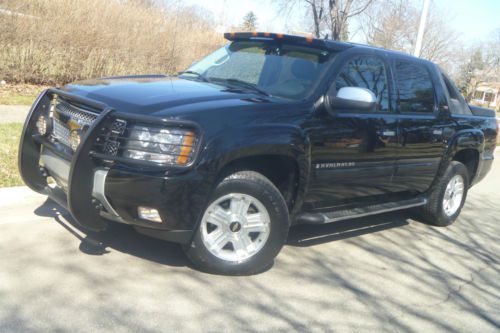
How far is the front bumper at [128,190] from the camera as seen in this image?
12.0 feet

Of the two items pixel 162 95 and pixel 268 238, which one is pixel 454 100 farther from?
pixel 162 95

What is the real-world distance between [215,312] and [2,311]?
1.34 m

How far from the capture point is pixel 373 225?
638 centimetres

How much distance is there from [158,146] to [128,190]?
361mm

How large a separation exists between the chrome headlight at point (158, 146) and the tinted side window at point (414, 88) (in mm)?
2693

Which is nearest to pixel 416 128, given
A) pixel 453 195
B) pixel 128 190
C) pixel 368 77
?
pixel 368 77

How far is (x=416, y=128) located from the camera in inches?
220

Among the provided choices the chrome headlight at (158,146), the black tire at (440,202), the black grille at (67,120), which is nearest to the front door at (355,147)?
the black tire at (440,202)

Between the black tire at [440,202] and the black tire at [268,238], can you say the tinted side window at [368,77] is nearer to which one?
the black tire at [268,238]

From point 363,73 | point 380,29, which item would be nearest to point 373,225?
point 363,73

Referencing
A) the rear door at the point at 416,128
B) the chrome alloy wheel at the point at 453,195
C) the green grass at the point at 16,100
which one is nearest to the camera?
the rear door at the point at 416,128

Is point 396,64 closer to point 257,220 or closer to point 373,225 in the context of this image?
point 373,225

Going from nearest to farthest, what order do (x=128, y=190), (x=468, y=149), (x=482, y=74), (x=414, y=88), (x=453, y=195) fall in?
(x=128, y=190) < (x=414, y=88) < (x=468, y=149) < (x=453, y=195) < (x=482, y=74)

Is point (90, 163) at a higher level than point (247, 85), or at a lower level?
lower
